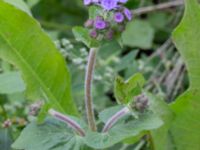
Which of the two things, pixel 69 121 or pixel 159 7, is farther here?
pixel 159 7

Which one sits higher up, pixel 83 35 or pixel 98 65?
pixel 83 35

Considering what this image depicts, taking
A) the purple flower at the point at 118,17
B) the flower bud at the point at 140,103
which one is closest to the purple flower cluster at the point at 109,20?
the purple flower at the point at 118,17

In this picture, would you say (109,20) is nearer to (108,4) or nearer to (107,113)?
(108,4)

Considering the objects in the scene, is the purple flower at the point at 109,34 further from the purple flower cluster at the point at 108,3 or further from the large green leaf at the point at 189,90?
the large green leaf at the point at 189,90

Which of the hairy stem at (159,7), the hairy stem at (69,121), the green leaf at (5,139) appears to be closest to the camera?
the hairy stem at (69,121)

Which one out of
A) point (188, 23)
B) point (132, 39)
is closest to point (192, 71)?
point (188, 23)

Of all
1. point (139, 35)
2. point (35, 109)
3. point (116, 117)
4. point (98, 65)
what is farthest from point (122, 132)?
point (139, 35)
